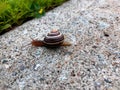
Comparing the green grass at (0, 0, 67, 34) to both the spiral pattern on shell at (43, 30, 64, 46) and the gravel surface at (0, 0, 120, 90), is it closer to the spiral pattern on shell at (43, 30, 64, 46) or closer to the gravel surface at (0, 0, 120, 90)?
the gravel surface at (0, 0, 120, 90)

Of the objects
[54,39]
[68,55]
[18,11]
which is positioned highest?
[54,39]

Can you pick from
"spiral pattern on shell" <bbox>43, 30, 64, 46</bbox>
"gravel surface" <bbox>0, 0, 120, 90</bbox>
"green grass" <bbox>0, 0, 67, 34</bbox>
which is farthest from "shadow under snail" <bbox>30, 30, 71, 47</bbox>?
"green grass" <bbox>0, 0, 67, 34</bbox>

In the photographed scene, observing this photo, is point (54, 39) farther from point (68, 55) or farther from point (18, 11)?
point (18, 11)

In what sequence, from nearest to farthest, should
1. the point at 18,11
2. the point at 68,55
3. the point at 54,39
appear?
the point at 54,39, the point at 68,55, the point at 18,11

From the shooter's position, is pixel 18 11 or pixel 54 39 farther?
pixel 18 11

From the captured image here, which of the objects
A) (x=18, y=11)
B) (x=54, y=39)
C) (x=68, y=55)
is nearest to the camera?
(x=54, y=39)

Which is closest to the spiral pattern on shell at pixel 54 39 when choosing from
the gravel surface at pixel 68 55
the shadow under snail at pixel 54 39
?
the shadow under snail at pixel 54 39

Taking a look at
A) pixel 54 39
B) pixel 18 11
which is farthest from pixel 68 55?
pixel 18 11
